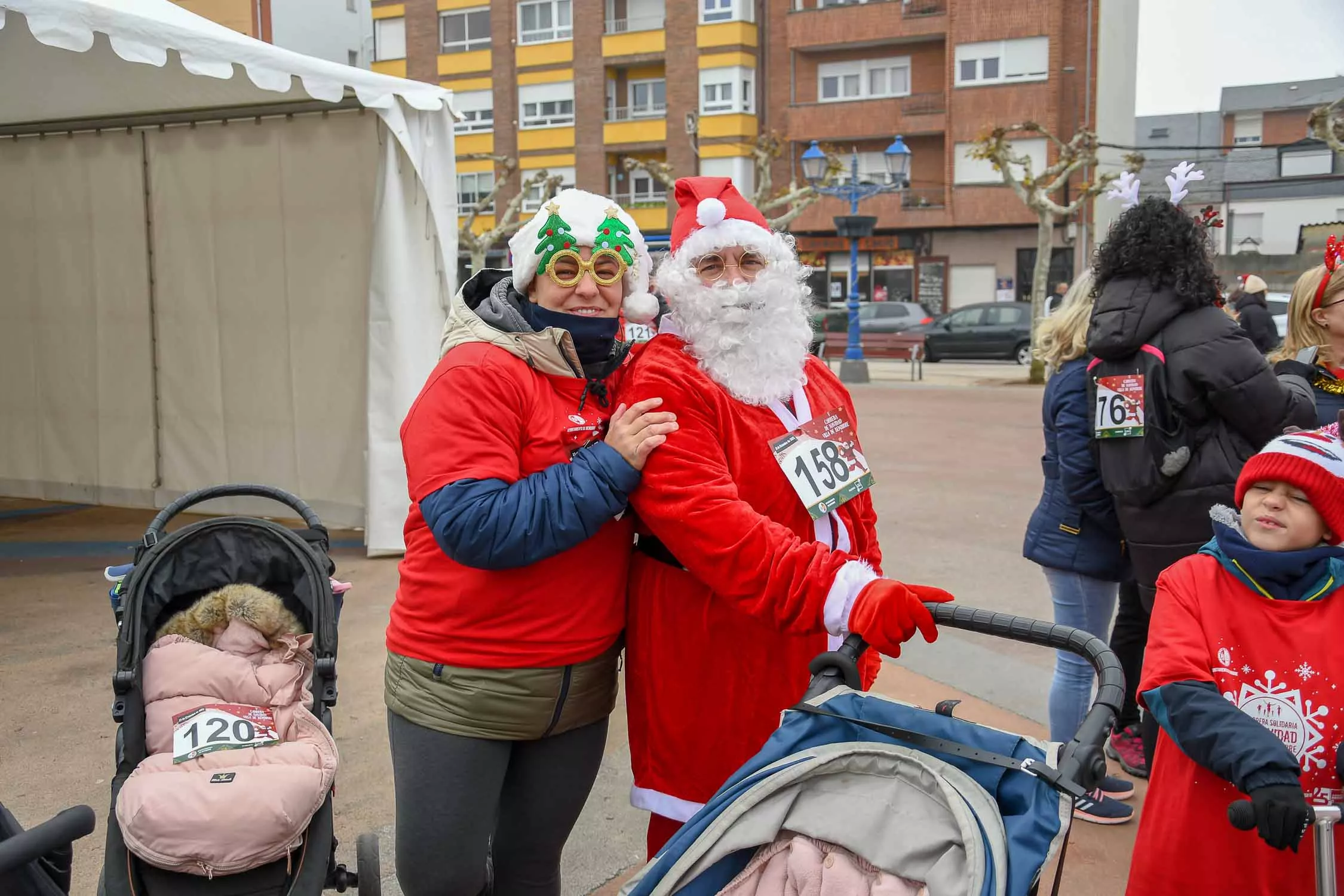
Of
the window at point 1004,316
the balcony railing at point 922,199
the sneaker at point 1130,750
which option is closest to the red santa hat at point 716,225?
the sneaker at point 1130,750

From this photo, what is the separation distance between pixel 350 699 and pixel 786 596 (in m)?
3.09

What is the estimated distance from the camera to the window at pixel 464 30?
142 feet

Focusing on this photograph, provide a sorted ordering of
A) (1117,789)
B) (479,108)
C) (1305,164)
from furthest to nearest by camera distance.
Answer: (479,108)
(1305,164)
(1117,789)

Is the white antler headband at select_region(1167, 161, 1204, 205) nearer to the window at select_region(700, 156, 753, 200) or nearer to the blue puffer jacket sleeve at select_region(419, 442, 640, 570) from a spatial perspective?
the blue puffer jacket sleeve at select_region(419, 442, 640, 570)

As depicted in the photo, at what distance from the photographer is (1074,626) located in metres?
3.95

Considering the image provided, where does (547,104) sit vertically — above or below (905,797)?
above

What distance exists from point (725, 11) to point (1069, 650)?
41.0 metres

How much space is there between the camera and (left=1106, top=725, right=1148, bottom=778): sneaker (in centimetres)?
405

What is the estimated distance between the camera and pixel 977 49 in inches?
1437

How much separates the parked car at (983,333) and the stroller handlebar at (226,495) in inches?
924

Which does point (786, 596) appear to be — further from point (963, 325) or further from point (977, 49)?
point (977, 49)

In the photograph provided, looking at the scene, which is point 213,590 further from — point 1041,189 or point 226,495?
point 1041,189

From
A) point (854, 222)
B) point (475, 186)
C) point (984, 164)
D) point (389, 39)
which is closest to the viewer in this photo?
point (854, 222)

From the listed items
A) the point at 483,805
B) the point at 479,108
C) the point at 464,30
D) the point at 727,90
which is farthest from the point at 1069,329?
the point at 464,30
